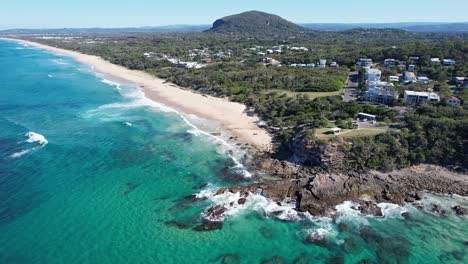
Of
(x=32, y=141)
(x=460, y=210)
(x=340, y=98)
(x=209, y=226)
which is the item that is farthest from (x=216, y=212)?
(x=340, y=98)

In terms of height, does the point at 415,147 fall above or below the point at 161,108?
above

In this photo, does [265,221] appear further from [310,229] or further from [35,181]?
[35,181]

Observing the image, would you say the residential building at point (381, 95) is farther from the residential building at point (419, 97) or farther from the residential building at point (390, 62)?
the residential building at point (390, 62)

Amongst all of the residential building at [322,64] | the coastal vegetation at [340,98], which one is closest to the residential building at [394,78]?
the coastal vegetation at [340,98]

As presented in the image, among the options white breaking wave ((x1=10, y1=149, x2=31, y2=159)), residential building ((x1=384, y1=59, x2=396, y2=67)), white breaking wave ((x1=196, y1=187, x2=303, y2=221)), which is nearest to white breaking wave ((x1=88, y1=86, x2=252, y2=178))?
white breaking wave ((x1=196, y1=187, x2=303, y2=221))

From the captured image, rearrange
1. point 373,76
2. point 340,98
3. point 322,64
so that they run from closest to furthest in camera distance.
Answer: point 340,98 < point 373,76 < point 322,64

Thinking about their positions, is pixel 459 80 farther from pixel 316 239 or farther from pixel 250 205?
pixel 250 205

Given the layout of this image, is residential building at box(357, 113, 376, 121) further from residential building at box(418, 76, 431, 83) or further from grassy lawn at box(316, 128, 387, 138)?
residential building at box(418, 76, 431, 83)
